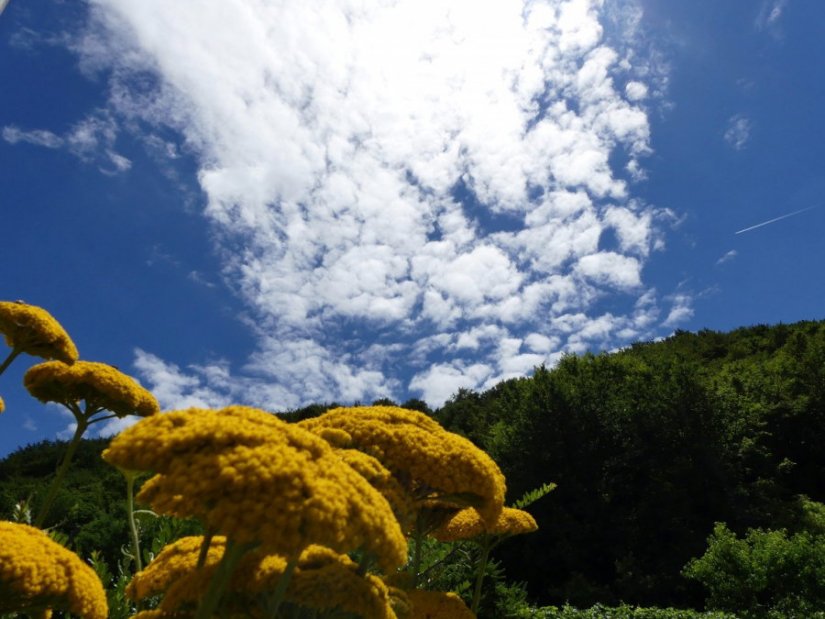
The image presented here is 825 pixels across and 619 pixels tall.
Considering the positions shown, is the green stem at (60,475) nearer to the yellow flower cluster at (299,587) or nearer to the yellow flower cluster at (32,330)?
the yellow flower cluster at (32,330)

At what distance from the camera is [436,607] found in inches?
145

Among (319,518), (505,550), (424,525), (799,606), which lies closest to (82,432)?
(424,525)

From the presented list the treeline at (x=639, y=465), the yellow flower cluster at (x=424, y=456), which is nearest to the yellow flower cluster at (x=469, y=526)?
the yellow flower cluster at (x=424, y=456)

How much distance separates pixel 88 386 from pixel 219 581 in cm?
324

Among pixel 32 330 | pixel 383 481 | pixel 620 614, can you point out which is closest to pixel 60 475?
pixel 32 330

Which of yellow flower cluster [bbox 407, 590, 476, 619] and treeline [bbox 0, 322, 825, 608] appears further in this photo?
treeline [bbox 0, 322, 825, 608]

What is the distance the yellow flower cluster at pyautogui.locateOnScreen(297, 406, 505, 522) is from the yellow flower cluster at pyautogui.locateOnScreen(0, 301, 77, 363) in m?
2.29

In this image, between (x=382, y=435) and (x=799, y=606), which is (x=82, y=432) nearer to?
(x=382, y=435)

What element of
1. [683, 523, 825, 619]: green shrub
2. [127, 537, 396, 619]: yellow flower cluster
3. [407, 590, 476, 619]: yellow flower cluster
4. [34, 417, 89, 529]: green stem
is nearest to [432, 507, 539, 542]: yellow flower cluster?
[407, 590, 476, 619]: yellow flower cluster

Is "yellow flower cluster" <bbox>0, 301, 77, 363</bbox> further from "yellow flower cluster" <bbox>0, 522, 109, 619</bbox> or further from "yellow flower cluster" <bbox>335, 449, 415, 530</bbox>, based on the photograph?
"yellow flower cluster" <bbox>335, 449, 415, 530</bbox>

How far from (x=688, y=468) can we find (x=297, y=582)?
21.7 meters

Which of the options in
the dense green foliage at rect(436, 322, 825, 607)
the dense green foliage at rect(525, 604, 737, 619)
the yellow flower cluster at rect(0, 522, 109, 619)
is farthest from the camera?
the dense green foliage at rect(436, 322, 825, 607)

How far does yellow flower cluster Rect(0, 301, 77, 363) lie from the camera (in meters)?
4.14

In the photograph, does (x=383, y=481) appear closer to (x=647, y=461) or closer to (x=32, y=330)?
(x=32, y=330)
